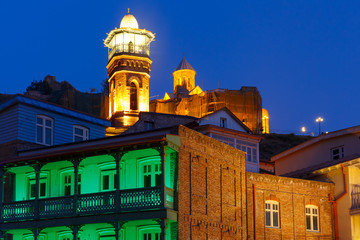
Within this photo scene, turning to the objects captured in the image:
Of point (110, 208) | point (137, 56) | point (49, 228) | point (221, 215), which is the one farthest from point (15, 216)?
point (137, 56)

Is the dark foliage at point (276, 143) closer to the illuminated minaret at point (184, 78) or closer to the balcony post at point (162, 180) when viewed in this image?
the illuminated minaret at point (184, 78)

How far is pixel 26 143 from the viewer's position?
4084cm

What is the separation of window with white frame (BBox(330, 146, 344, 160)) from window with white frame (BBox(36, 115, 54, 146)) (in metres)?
20.5

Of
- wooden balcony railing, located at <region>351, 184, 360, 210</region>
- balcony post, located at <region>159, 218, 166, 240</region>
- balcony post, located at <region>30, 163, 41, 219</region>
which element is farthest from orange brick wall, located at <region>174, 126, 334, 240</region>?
balcony post, located at <region>30, 163, 41, 219</region>

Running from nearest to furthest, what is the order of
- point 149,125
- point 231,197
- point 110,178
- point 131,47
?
1. point 110,178
2. point 231,197
3. point 149,125
4. point 131,47

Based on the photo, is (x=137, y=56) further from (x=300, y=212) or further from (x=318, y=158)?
(x=300, y=212)

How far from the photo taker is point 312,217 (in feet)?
142

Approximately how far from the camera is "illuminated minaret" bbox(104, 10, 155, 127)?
75.3 m

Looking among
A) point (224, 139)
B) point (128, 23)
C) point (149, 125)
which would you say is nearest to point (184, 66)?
point (128, 23)

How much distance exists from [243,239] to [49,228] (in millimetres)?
11383

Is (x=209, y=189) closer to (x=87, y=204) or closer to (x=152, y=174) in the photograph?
(x=152, y=174)

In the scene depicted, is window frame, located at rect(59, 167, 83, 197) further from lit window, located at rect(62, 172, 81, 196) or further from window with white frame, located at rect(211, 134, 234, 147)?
window with white frame, located at rect(211, 134, 234, 147)

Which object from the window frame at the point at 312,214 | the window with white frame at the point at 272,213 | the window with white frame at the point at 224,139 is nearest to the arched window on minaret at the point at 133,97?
the window with white frame at the point at 224,139

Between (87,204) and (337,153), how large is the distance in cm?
2211
